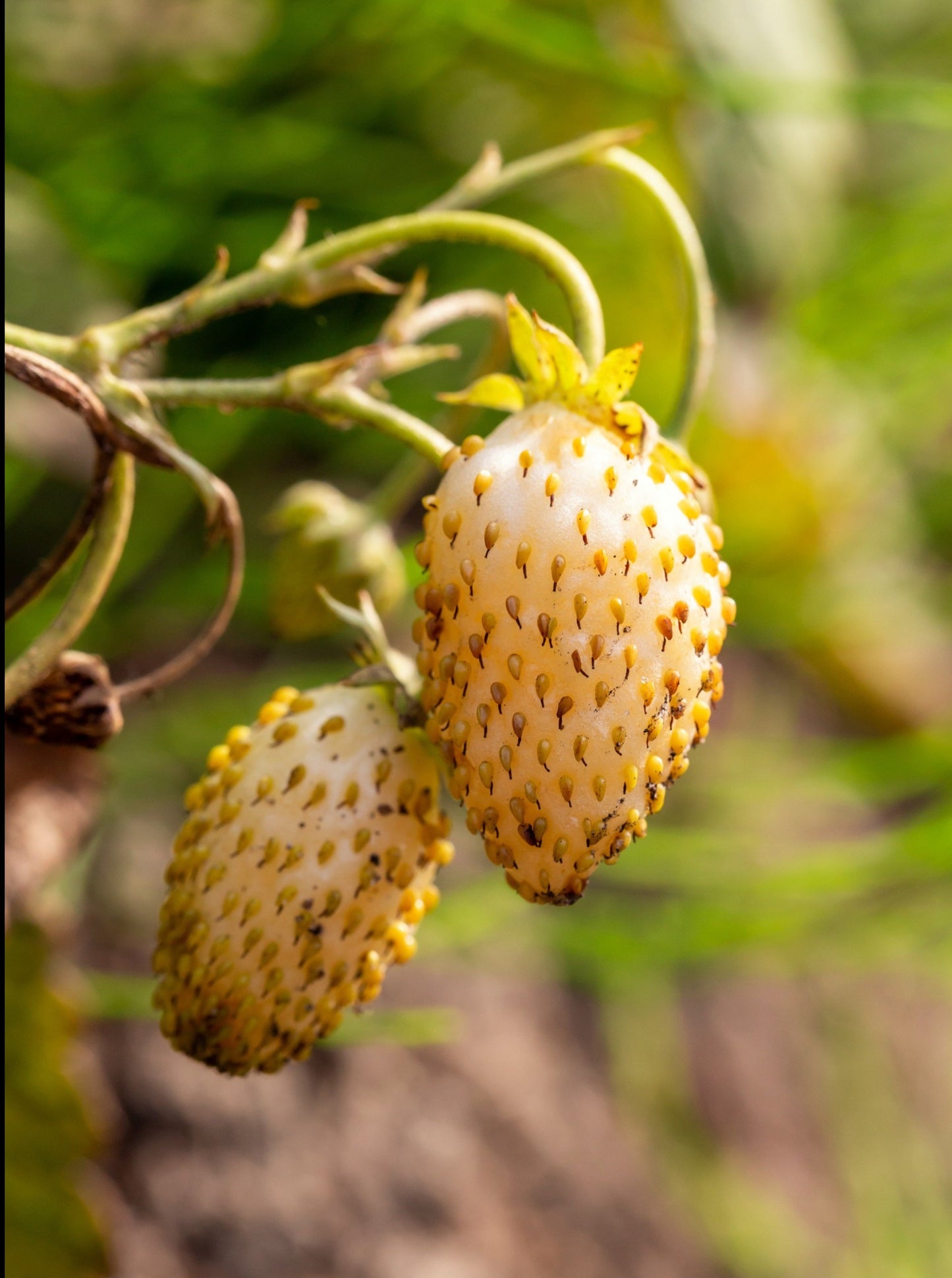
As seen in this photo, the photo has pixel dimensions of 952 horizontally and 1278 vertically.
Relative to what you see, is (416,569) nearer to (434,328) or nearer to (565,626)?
(434,328)

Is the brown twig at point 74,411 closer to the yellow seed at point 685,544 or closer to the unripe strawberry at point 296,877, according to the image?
the unripe strawberry at point 296,877

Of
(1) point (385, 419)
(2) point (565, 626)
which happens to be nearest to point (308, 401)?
(1) point (385, 419)

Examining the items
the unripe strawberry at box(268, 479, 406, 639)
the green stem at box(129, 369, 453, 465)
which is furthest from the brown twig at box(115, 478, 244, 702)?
the unripe strawberry at box(268, 479, 406, 639)

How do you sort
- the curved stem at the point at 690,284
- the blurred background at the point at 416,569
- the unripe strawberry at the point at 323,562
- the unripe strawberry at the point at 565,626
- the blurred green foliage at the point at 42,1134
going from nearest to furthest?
the unripe strawberry at the point at 565,626 → the curved stem at the point at 690,284 → the unripe strawberry at the point at 323,562 → the blurred green foliage at the point at 42,1134 → the blurred background at the point at 416,569

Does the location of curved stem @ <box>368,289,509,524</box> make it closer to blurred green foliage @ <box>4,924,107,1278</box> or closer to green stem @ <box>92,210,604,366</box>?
green stem @ <box>92,210,604,366</box>

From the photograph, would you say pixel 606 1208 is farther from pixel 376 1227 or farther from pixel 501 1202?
pixel 376 1227

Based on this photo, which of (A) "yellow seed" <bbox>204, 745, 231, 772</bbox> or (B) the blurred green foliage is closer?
(A) "yellow seed" <bbox>204, 745, 231, 772</bbox>

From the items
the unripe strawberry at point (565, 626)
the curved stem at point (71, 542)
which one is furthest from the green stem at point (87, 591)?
the unripe strawberry at point (565, 626)
